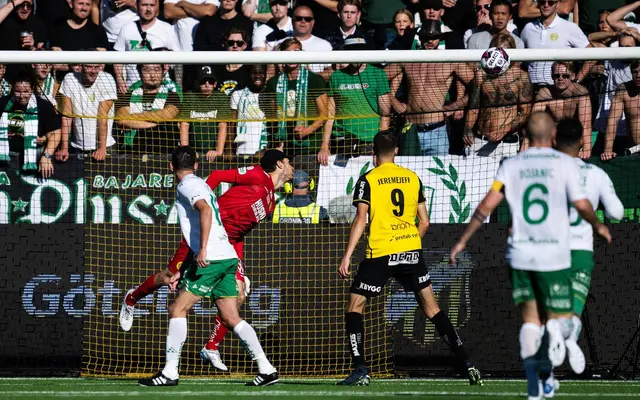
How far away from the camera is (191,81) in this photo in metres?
13.9

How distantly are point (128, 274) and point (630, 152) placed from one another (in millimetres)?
6085

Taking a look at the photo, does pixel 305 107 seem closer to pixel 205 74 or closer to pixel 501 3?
pixel 205 74

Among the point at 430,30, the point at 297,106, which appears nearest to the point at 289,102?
the point at 297,106

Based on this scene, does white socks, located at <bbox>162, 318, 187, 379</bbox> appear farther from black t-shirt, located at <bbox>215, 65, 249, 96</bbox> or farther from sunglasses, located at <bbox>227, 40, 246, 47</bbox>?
sunglasses, located at <bbox>227, 40, 246, 47</bbox>

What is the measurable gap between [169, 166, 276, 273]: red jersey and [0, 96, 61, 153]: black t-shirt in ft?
8.23

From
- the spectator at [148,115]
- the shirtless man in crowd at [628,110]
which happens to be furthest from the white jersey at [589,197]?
the spectator at [148,115]

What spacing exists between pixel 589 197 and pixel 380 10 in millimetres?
7897

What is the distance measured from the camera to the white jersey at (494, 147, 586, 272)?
7883 millimetres

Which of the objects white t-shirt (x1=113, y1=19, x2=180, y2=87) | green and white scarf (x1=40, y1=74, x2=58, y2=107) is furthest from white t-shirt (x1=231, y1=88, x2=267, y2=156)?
white t-shirt (x1=113, y1=19, x2=180, y2=87)

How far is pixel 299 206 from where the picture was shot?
12977mm

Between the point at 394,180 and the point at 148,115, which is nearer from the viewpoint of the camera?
the point at 394,180

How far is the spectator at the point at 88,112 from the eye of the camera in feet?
42.1

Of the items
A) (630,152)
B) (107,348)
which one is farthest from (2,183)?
(630,152)

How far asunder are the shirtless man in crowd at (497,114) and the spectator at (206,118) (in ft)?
9.59
